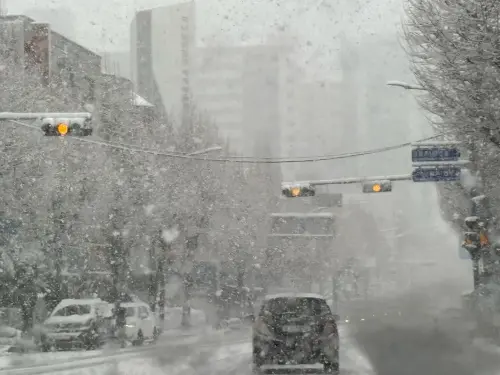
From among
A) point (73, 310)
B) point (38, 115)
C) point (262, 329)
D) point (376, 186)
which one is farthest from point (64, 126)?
point (376, 186)

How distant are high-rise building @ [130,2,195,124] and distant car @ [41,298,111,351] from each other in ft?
199

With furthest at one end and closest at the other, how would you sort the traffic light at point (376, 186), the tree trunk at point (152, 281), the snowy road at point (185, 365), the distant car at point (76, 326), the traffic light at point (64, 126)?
the tree trunk at point (152, 281) → the distant car at point (76, 326) → the traffic light at point (376, 186) → the traffic light at point (64, 126) → the snowy road at point (185, 365)

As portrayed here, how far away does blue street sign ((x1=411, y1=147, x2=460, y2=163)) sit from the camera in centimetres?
2192

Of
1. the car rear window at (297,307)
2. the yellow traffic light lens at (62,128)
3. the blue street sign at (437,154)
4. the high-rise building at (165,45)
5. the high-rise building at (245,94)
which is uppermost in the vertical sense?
the high-rise building at (165,45)

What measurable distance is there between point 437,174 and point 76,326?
11360mm

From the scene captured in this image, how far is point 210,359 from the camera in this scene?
18719mm

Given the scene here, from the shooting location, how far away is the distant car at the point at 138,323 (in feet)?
92.6

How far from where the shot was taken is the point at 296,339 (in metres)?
14.9

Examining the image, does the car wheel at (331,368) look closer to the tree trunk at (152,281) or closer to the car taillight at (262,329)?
the car taillight at (262,329)

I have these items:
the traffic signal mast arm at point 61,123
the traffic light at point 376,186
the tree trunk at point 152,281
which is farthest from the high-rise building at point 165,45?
the traffic signal mast arm at point 61,123

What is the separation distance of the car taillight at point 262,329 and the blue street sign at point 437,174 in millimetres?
9330

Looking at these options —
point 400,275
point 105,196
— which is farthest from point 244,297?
point 400,275

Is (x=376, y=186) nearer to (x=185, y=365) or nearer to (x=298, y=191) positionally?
(x=298, y=191)

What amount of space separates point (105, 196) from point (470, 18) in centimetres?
2330
